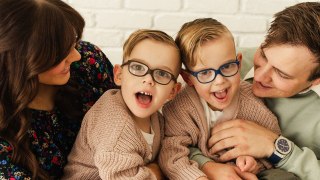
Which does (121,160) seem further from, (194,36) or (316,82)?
(316,82)

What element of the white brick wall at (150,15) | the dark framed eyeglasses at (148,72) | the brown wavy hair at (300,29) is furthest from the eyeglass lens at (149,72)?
the white brick wall at (150,15)

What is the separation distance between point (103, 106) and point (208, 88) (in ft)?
1.04

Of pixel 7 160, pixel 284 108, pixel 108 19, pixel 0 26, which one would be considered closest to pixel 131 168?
pixel 7 160

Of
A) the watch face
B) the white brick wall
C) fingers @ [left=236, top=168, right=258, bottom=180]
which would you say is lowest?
fingers @ [left=236, top=168, right=258, bottom=180]

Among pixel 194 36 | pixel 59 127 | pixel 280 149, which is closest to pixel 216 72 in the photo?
pixel 194 36

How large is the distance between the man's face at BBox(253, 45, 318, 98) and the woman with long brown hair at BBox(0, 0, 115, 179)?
0.59m

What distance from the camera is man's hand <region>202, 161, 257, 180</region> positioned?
1.19 m

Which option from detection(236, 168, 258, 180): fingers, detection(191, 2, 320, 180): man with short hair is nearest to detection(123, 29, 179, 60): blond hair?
detection(191, 2, 320, 180): man with short hair

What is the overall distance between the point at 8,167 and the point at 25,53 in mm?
284

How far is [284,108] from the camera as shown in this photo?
138 centimetres

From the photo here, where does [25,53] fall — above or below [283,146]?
above

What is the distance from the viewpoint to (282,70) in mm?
1265

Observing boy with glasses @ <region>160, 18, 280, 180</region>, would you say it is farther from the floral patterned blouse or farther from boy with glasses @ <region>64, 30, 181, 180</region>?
the floral patterned blouse

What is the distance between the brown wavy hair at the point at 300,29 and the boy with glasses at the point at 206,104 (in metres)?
0.14
